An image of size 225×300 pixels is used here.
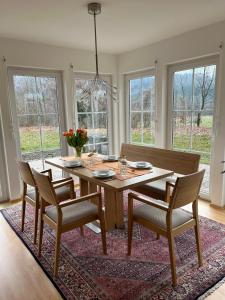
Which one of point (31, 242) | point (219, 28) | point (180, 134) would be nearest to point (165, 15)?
point (219, 28)

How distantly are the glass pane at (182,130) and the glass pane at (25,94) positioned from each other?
7.01ft

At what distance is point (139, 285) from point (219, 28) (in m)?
2.82

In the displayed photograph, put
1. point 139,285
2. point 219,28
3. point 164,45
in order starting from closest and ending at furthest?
point 139,285
point 219,28
point 164,45

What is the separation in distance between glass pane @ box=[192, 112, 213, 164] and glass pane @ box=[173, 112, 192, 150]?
9 cm

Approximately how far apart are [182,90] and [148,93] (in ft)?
2.19

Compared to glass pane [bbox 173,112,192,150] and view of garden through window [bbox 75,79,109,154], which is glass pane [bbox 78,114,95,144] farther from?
glass pane [bbox 173,112,192,150]

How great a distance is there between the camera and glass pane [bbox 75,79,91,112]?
3.80 metres

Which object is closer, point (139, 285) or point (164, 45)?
point (139, 285)

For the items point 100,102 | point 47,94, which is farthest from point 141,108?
point 47,94

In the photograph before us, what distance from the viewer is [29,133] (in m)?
3.43

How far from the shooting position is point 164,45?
10.7 feet

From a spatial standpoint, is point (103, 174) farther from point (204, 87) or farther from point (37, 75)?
point (37, 75)

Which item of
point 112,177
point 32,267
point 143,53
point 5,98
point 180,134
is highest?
point 143,53

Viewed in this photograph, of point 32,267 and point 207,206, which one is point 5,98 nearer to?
point 32,267
